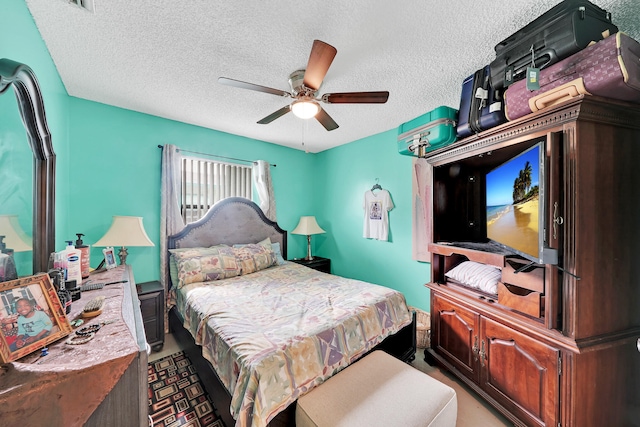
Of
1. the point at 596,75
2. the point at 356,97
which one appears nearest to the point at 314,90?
the point at 356,97

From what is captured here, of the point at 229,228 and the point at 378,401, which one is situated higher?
the point at 229,228

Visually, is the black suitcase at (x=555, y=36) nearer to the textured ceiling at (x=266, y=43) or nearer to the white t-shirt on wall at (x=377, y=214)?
the textured ceiling at (x=266, y=43)

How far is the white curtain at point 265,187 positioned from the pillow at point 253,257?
0.63 metres

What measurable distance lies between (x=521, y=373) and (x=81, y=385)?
216 cm

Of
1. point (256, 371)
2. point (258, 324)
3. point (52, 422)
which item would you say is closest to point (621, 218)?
point (256, 371)

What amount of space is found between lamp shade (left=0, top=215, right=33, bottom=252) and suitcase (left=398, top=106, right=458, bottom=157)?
259 cm

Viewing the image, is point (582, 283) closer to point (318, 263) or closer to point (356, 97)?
point (356, 97)

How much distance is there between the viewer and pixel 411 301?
10.2 feet

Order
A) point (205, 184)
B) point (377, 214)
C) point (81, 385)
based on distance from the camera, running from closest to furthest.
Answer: point (81, 385) → point (205, 184) → point (377, 214)

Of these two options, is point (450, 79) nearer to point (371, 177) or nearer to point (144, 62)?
point (371, 177)

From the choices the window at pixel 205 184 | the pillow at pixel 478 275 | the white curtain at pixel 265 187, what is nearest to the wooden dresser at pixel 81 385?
the pillow at pixel 478 275

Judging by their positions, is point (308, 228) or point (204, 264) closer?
point (204, 264)

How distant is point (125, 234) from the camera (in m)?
2.39

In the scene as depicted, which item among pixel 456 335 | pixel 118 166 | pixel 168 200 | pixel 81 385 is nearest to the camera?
pixel 81 385
